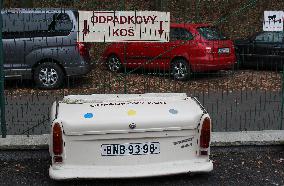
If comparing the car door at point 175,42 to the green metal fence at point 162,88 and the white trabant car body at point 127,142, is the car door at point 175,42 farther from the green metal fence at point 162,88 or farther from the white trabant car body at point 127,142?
the white trabant car body at point 127,142

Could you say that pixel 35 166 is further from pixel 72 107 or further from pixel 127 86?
pixel 127 86

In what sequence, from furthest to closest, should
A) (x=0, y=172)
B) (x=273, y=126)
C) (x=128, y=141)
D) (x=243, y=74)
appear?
(x=273, y=126) → (x=243, y=74) → (x=0, y=172) → (x=128, y=141)

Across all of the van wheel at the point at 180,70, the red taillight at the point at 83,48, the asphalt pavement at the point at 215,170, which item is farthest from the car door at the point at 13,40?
the van wheel at the point at 180,70

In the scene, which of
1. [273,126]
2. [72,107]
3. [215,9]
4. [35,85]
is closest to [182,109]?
[72,107]

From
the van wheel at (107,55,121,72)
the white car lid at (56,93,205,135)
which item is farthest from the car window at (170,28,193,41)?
the white car lid at (56,93,205,135)

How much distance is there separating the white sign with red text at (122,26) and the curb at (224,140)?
4.73ft

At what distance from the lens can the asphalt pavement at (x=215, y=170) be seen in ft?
17.6

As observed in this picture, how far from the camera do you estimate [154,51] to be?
22.2ft

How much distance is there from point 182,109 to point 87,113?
102 cm

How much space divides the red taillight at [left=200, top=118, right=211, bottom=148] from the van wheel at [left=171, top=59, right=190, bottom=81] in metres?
1.55

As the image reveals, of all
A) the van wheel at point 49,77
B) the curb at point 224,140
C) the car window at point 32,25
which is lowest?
the curb at point 224,140

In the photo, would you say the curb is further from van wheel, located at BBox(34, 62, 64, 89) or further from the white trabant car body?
the white trabant car body

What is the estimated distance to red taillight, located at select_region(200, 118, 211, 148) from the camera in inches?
203

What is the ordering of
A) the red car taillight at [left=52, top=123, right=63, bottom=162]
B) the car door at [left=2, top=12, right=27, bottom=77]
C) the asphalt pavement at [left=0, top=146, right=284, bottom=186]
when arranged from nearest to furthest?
the red car taillight at [left=52, top=123, right=63, bottom=162], the asphalt pavement at [left=0, top=146, right=284, bottom=186], the car door at [left=2, top=12, right=27, bottom=77]
